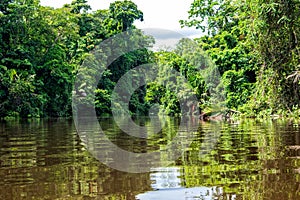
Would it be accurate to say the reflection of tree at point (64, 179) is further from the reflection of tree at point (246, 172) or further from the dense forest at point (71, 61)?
the dense forest at point (71, 61)

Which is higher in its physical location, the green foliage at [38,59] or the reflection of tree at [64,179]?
the green foliage at [38,59]

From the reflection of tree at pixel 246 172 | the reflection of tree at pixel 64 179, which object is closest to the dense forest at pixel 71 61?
the reflection of tree at pixel 246 172

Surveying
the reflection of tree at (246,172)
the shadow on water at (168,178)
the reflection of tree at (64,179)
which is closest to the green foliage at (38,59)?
the reflection of tree at (64,179)

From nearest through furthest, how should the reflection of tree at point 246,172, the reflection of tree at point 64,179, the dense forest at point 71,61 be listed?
the reflection of tree at point 246,172, the reflection of tree at point 64,179, the dense forest at point 71,61

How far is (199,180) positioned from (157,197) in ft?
2.48

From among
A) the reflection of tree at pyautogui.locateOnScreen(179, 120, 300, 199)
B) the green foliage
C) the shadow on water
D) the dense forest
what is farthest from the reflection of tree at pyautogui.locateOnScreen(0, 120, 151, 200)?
the green foliage

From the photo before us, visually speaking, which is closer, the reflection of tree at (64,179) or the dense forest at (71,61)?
the reflection of tree at (64,179)

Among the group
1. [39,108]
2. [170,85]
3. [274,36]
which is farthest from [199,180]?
[170,85]

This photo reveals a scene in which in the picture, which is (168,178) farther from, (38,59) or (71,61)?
(71,61)

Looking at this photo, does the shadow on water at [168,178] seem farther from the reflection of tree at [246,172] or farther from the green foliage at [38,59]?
the green foliage at [38,59]

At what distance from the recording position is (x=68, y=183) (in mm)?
4000

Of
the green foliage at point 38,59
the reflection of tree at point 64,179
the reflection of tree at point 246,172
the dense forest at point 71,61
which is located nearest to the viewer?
the reflection of tree at point 246,172

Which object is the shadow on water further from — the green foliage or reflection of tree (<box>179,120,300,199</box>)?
the green foliage

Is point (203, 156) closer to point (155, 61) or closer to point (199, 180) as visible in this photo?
point (199, 180)
